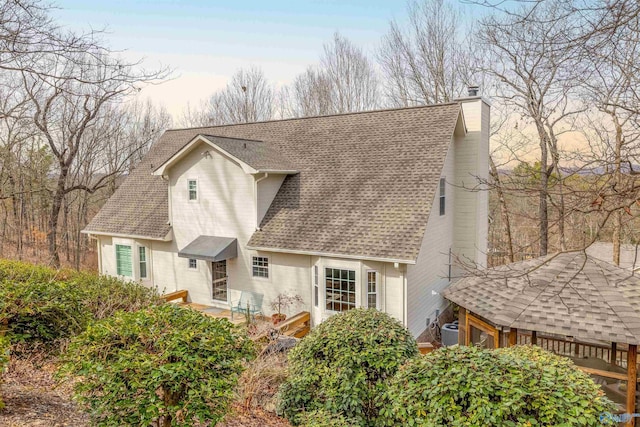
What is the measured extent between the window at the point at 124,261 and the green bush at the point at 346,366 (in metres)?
12.7

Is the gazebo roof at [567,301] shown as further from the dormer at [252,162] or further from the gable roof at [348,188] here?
the dormer at [252,162]

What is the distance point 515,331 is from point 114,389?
7.58 metres

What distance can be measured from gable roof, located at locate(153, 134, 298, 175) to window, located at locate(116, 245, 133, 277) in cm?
396

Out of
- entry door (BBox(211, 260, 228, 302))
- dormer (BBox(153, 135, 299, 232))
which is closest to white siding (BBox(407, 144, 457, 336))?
dormer (BBox(153, 135, 299, 232))

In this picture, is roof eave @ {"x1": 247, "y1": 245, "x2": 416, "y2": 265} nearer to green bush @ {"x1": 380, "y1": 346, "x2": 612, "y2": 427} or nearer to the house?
the house

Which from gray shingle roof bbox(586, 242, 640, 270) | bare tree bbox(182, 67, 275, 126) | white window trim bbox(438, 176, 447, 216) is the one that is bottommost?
gray shingle roof bbox(586, 242, 640, 270)

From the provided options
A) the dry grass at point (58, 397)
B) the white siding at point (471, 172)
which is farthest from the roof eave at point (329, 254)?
the white siding at point (471, 172)

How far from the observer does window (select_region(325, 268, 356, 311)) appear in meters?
12.2

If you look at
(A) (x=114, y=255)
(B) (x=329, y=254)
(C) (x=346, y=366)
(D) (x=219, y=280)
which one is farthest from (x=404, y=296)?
(A) (x=114, y=255)

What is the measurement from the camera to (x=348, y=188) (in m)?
14.0

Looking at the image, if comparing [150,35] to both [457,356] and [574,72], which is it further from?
[457,356]

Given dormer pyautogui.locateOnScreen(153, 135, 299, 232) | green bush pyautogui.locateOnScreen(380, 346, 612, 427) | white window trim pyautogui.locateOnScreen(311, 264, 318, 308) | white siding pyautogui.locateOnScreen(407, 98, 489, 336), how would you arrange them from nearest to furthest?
green bush pyautogui.locateOnScreen(380, 346, 612, 427), white window trim pyautogui.locateOnScreen(311, 264, 318, 308), dormer pyautogui.locateOnScreen(153, 135, 299, 232), white siding pyautogui.locateOnScreen(407, 98, 489, 336)

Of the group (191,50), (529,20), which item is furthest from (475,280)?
(191,50)

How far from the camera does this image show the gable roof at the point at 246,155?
45.2ft
